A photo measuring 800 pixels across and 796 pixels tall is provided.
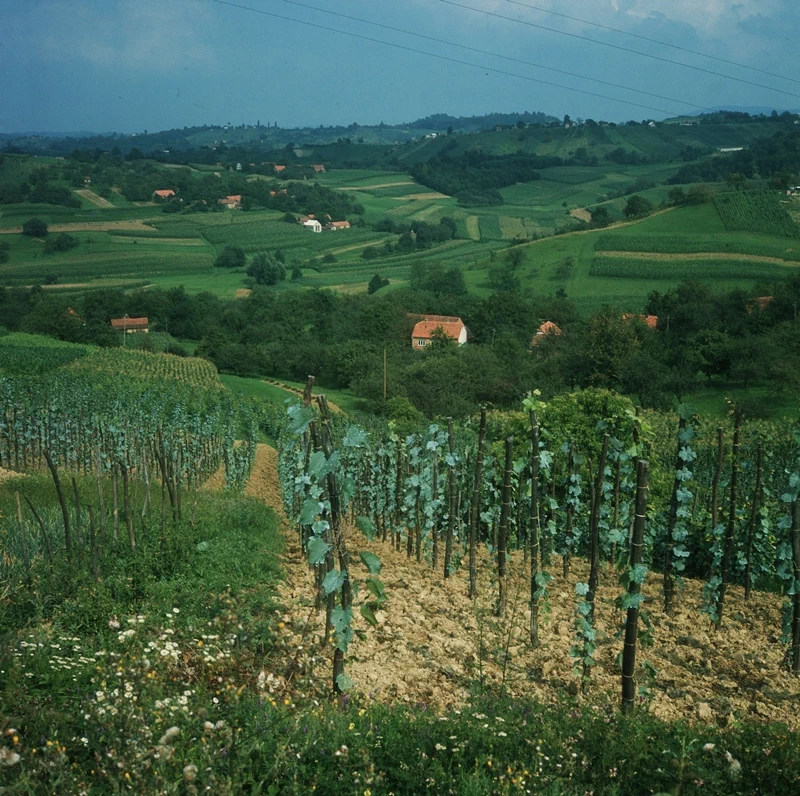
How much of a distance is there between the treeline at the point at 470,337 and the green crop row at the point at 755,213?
66.8 ft

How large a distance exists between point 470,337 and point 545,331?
9.89 meters

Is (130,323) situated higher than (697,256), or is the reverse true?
(697,256)

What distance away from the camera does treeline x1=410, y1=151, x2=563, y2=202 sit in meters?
142

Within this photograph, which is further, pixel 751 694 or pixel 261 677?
pixel 751 694

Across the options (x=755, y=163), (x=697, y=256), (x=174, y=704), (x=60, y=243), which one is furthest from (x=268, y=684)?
(x=755, y=163)

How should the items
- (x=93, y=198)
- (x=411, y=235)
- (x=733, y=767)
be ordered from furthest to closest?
(x=411, y=235) < (x=93, y=198) < (x=733, y=767)

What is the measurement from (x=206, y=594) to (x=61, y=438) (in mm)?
18554

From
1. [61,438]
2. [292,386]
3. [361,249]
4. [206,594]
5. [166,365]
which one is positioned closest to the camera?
[206,594]

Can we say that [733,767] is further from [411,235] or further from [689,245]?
[411,235]

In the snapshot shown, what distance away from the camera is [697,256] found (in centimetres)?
7706

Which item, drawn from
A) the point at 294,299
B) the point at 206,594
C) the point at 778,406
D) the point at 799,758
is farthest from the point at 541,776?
the point at 294,299

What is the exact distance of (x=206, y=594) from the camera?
7.43 m

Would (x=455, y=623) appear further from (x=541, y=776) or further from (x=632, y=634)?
(x=541, y=776)

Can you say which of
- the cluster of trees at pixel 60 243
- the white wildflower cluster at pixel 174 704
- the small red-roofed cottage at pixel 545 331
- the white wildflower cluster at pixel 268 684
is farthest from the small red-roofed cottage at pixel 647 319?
the cluster of trees at pixel 60 243
